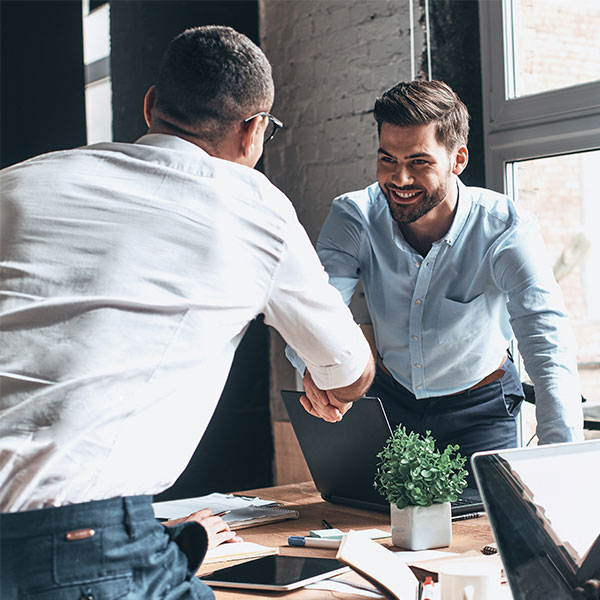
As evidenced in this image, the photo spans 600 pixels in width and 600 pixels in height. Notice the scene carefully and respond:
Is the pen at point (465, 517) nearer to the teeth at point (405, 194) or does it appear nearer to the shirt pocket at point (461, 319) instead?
the shirt pocket at point (461, 319)

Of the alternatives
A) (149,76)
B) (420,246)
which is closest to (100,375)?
(420,246)

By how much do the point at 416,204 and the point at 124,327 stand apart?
4.59 feet

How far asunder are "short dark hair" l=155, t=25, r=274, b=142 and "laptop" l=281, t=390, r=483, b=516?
0.67 metres

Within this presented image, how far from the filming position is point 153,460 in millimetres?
1024

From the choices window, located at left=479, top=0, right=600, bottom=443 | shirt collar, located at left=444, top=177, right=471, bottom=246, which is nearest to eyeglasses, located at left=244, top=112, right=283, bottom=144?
shirt collar, located at left=444, top=177, right=471, bottom=246

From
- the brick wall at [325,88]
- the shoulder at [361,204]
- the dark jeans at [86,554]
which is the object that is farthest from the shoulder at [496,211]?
the dark jeans at [86,554]

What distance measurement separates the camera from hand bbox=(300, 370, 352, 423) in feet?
5.03

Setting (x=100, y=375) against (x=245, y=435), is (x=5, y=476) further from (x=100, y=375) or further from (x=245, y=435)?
(x=245, y=435)

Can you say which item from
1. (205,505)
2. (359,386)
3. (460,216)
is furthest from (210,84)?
(460,216)

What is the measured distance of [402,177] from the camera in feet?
7.38

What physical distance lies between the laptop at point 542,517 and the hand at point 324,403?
20.4 inches

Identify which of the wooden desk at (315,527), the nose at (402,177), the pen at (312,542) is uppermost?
the nose at (402,177)

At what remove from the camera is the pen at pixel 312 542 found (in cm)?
148

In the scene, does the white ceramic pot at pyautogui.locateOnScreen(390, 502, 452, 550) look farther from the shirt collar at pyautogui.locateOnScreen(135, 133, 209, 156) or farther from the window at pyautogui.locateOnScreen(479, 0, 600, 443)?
the window at pyautogui.locateOnScreen(479, 0, 600, 443)
